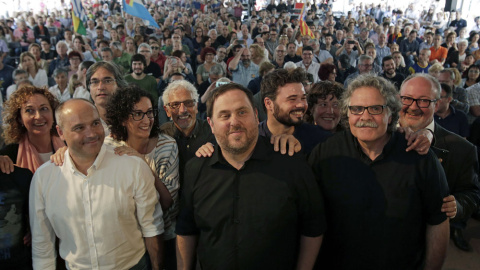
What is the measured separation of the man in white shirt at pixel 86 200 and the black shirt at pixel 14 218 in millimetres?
100

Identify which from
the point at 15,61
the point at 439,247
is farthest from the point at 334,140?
the point at 15,61

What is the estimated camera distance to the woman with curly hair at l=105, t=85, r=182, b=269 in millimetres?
2242

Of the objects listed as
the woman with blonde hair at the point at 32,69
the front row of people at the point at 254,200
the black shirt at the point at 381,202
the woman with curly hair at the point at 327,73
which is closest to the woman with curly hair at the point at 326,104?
the front row of people at the point at 254,200

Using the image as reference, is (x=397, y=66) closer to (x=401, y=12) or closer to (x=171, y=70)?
(x=171, y=70)

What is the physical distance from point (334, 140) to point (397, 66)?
6.01 meters

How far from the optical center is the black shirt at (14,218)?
74.7 inches

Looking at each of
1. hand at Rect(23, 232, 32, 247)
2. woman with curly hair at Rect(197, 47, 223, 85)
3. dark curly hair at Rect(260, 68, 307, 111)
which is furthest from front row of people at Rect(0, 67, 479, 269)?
woman with curly hair at Rect(197, 47, 223, 85)

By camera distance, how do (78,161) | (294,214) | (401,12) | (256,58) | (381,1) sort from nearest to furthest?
1. (294,214)
2. (78,161)
3. (256,58)
4. (401,12)
5. (381,1)

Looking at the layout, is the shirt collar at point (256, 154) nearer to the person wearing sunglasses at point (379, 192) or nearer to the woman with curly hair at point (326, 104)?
the person wearing sunglasses at point (379, 192)

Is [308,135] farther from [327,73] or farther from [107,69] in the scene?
[327,73]

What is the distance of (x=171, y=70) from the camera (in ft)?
18.8

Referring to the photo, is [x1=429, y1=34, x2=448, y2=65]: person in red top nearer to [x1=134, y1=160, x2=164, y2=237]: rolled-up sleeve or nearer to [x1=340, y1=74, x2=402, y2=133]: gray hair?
[x1=340, y1=74, x2=402, y2=133]: gray hair

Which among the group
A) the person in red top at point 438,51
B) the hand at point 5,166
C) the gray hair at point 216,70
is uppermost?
the person in red top at point 438,51

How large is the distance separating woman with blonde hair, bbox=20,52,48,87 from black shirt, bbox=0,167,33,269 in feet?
18.0
